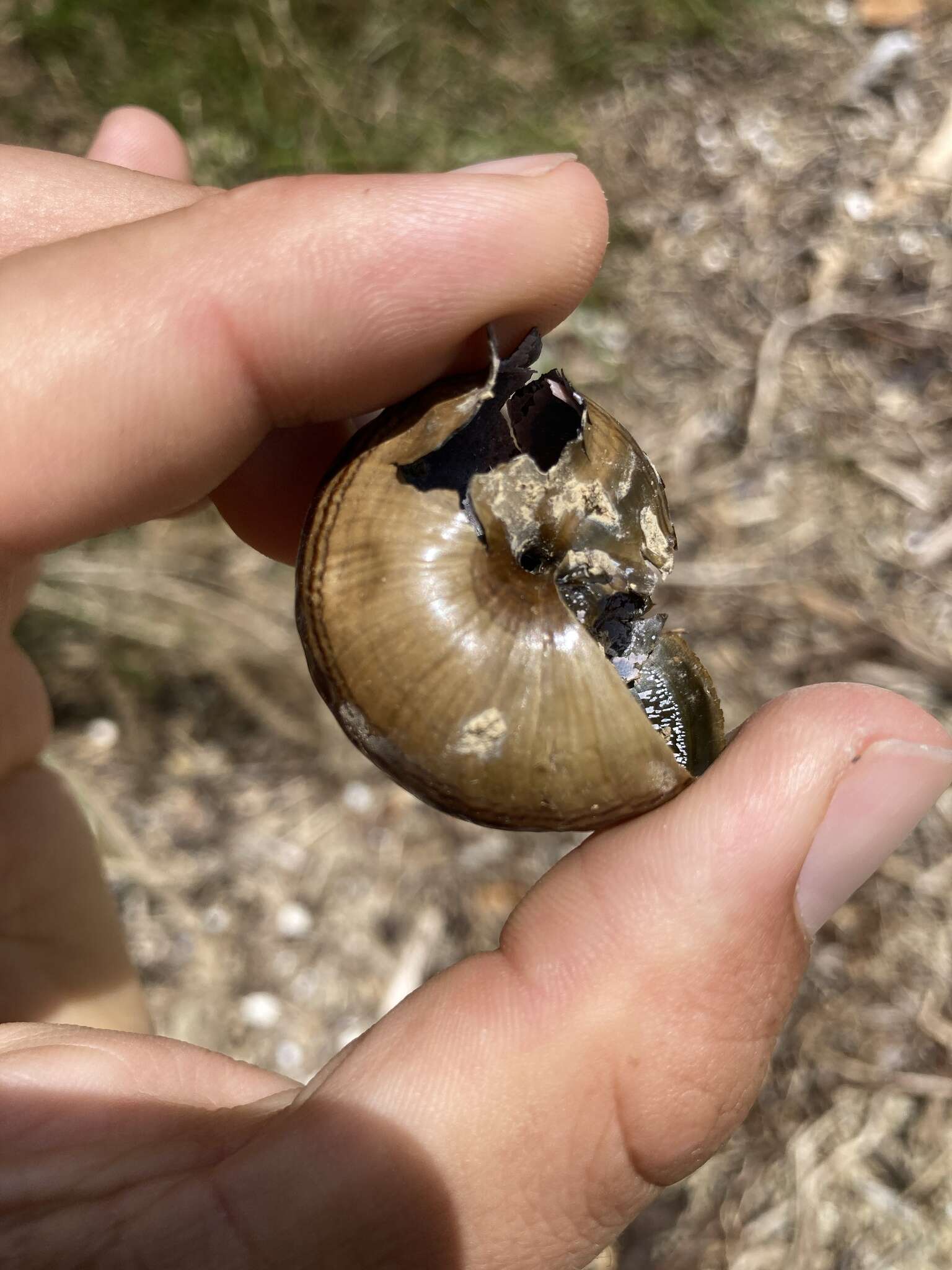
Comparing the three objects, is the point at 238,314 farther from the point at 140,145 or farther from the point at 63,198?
the point at 140,145

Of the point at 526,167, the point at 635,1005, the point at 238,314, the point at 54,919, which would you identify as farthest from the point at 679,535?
the point at 54,919

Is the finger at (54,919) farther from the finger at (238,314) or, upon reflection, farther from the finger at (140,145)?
the finger at (140,145)

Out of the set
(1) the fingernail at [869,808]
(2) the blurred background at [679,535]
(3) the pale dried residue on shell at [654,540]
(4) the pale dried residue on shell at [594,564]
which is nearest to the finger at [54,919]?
(2) the blurred background at [679,535]

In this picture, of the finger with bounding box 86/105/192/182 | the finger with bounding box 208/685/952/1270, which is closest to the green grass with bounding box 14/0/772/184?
the finger with bounding box 86/105/192/182

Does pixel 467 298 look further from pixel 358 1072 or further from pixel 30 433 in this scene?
pixel 358 1072

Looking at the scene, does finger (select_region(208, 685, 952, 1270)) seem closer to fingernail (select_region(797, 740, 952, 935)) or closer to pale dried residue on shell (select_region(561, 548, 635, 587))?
fingernail (select_region(797, 740, 952, 935))
